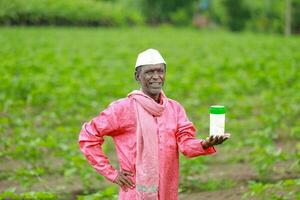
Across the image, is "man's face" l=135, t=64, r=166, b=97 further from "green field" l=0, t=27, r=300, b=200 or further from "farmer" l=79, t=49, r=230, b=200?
"green field" l=0, t=27, r=300, b=200

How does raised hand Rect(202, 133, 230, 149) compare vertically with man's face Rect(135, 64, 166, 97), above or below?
below

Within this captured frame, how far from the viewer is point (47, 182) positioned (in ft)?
23.3

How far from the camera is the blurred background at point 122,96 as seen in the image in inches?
269

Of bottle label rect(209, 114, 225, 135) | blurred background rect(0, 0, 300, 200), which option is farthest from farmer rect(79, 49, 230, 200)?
blurred background rect(0, 0, 300, 200)

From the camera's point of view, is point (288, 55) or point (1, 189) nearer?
point (1, 189)

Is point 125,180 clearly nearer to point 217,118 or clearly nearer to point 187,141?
point 187,141

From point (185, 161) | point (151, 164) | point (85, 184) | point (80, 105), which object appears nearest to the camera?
point (151, 164)

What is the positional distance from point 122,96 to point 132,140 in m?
8.05

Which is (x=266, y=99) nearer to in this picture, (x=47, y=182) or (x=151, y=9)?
(x=47, y=182)

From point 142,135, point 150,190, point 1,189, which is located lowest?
point 1,189

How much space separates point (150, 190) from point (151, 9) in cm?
4076

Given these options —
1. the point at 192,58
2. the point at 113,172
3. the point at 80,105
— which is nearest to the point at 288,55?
the point at 192,58

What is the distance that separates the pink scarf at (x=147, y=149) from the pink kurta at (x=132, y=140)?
0.06 m

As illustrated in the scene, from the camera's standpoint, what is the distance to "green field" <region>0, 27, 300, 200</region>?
681 centimetres
